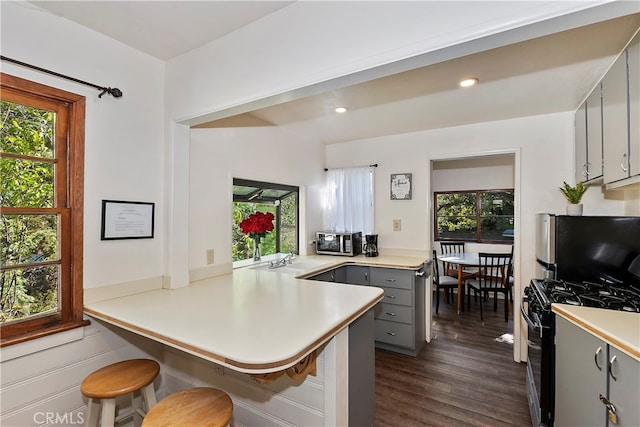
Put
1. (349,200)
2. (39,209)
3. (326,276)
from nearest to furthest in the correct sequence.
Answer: (39,209) < (326,276) < (349,200)

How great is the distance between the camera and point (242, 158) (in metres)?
2.66

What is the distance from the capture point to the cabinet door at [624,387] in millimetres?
1047

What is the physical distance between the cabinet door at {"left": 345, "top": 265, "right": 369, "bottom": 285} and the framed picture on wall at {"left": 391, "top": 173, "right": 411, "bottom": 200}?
95 cm

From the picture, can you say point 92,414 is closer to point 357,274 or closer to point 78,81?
point 78,81

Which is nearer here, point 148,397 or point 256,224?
point 148,397

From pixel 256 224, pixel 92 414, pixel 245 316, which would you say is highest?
pixel 256 224

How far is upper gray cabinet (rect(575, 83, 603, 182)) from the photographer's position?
202 centimetres

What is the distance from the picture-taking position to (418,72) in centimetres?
192

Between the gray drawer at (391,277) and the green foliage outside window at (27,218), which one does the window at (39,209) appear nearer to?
the green foliage outside window at (27,218)

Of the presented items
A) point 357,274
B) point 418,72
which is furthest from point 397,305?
point 418,72

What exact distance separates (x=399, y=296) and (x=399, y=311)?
0.47 feet

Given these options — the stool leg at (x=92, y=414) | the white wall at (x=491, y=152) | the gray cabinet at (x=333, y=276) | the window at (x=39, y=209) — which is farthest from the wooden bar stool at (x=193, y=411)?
the white wall at (x=491, y=152)

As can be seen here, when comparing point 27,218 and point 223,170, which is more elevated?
point 223,170

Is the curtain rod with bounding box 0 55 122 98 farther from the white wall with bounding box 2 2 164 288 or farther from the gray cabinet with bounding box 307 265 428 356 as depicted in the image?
the gray cabinet with bounding box 307 265 428 356
